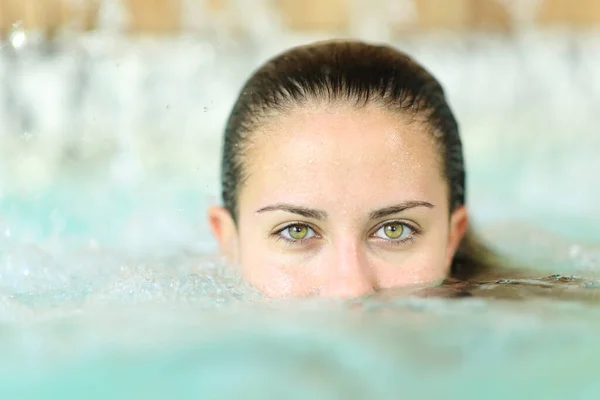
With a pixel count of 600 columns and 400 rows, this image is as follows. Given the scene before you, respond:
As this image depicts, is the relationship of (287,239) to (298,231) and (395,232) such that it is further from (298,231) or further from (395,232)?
(395,232)

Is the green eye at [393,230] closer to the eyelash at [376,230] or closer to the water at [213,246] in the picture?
the eyelash at [376,230]

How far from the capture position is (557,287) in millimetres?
1420

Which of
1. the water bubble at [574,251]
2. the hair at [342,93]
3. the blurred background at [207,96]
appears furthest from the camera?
the blurred background at [207,96]

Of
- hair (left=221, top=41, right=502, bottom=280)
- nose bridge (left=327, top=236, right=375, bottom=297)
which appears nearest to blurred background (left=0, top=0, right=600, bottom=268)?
hair (left=221, top=41, right=502, bottom=280)

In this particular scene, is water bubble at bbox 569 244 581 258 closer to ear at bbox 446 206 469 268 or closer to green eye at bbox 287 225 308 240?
ear at bbox 446 206 469 268

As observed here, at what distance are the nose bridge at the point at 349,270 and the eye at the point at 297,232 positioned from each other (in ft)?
0.19

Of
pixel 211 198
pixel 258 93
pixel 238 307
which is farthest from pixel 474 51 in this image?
pixel 238 307

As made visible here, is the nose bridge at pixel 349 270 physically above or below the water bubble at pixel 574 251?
below

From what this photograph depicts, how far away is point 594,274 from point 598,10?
197 cm

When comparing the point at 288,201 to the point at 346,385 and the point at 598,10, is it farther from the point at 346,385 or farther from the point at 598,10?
the point at 598,10

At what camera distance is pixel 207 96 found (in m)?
3.05

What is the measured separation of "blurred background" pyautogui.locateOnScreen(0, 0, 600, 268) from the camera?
287 cm

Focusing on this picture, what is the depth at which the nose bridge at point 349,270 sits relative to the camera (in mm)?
1312

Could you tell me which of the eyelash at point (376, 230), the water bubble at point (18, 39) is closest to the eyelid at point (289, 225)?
the eyelash at point (376, 230)
